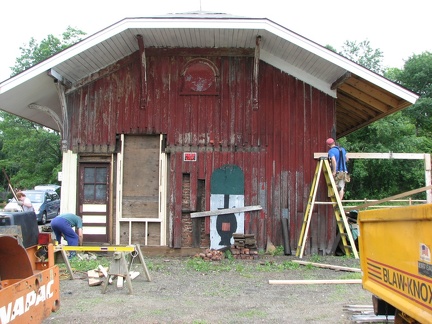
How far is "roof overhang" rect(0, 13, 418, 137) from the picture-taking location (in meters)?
11.1

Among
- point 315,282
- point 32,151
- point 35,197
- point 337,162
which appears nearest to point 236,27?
point 337,162

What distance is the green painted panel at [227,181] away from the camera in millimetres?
12438

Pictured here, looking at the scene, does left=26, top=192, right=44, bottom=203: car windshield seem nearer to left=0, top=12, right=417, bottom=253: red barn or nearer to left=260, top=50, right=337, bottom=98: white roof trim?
left=0, top=12, right=417, bottom=253: red barn

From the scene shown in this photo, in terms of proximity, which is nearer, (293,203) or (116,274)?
(116,274)

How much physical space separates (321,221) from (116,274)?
6149 millimetres

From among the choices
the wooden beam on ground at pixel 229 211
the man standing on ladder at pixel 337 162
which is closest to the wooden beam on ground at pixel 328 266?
the wooden beam on ground at pixel 229 211

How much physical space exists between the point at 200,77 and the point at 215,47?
0.88 meters

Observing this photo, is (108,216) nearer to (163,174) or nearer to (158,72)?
(163,174)

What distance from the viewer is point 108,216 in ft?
41.1

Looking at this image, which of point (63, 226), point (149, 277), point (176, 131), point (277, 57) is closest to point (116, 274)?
point (149, 277)

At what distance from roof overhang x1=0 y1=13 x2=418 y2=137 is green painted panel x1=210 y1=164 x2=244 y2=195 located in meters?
3.04

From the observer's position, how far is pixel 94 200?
1263cm

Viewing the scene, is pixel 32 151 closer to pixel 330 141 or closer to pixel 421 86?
pixel 421 86

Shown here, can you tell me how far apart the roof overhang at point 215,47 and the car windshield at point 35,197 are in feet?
45.3
